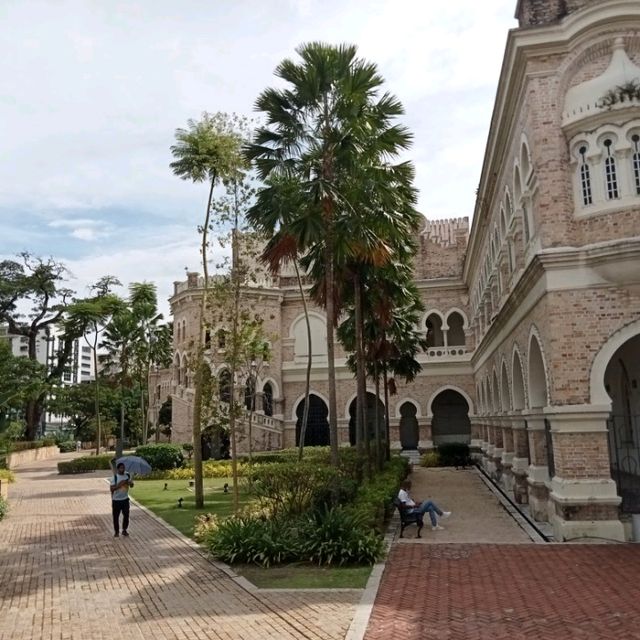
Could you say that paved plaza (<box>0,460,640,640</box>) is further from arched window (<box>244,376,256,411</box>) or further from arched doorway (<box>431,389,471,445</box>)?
arched doorway (<box>431,389,471,445</box>)

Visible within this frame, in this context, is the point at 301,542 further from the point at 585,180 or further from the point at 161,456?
the point at 161,456

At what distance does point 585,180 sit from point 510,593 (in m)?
7.74

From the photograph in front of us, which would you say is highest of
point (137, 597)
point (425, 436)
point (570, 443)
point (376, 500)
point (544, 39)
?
point (544, 39)

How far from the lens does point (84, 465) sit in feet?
108

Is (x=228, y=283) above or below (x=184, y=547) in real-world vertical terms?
above

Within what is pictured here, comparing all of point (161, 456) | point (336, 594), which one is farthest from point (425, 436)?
point (336, 594)

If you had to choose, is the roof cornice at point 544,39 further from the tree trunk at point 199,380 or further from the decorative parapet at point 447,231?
the decorative parapet at point 447,231

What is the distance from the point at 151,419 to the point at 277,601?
51790 millimetres

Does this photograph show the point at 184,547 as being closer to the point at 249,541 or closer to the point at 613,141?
the point at 249,541

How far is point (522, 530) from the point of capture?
13141mm

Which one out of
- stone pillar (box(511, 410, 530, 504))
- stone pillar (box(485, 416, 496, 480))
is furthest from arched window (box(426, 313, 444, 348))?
stone pillar (box(511, 410, 530, 504))

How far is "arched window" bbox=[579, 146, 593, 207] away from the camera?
12.1m

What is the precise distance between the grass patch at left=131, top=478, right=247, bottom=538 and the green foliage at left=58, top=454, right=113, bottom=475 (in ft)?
24.8

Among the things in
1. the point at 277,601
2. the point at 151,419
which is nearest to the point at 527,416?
the point at 277,601
